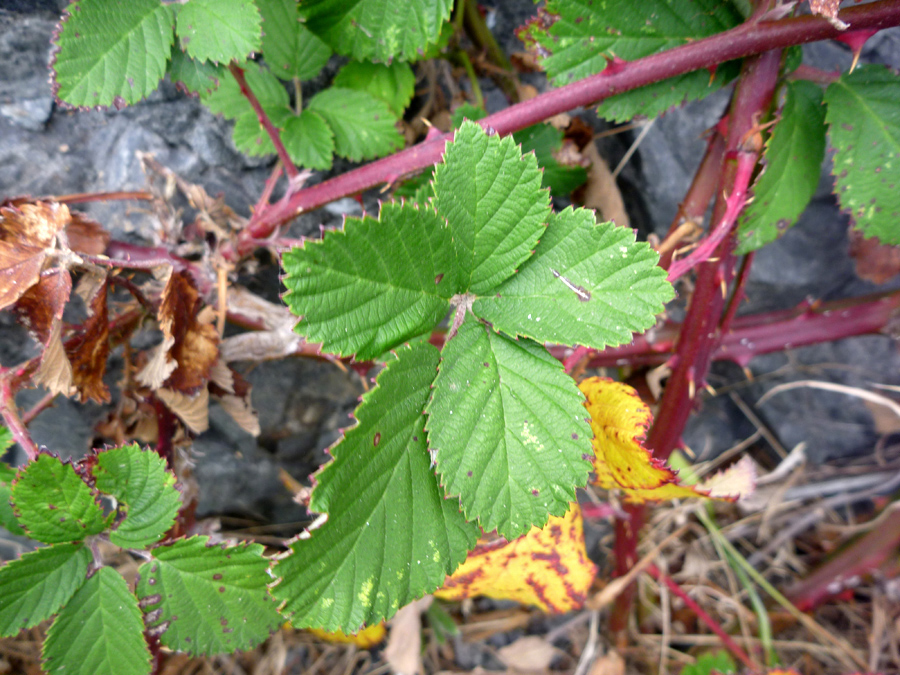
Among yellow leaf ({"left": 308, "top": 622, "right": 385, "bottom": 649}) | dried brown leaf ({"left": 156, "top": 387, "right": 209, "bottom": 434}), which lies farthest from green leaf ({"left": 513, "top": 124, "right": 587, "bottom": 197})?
yellow leaf ({"left": 308, "top": 622, "right": 385, "bottom": 649})

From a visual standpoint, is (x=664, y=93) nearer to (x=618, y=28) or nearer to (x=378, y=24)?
(x=618, y=28)

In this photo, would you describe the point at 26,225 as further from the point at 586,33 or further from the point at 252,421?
the point at 586,33

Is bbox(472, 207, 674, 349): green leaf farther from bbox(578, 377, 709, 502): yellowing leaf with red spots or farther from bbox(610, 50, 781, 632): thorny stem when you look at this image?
bbox(610, 50, 781, 632): thorny stem

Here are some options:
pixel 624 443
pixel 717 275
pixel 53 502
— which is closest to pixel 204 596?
pixel 53 502

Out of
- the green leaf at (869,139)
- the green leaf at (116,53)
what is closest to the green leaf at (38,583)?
Answer: the green leaf at (116,53)

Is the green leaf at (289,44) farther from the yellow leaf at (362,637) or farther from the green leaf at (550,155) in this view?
the yellow leaf at (362,637)

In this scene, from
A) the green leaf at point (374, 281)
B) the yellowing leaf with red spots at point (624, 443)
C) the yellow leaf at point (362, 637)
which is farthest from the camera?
the yellow leaf at point (362, 637)

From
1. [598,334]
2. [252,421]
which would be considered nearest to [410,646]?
[252,421]
